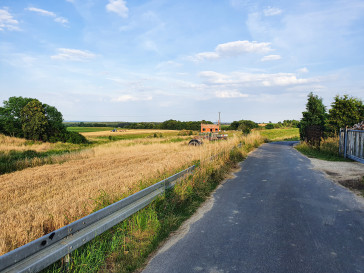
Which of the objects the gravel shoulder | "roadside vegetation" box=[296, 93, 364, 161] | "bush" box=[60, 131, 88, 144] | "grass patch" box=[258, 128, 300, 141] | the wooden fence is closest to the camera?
the gravel shoulder

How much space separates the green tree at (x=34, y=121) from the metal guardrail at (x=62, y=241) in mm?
37823

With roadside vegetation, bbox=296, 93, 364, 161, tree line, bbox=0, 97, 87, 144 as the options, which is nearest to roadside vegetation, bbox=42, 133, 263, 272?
roadside vegetation, bbox=296, 93, 364, 161

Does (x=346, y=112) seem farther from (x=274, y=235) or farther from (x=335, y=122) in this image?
(x=274, y=235)

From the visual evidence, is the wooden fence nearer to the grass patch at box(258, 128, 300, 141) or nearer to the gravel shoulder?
the gravel shoulder

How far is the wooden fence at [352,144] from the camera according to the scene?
12383 millimetres

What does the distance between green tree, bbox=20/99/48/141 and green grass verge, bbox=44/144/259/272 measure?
120 ft

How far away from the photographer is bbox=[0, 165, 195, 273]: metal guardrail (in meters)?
2.32

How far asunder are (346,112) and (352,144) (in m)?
7.02

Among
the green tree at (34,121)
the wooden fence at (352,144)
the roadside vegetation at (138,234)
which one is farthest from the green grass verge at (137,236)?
the green tree at (34,121)

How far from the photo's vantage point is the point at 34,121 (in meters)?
35.3

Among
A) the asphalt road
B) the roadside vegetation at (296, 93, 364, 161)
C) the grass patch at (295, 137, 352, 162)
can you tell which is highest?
the roadside vegetation at (296, 93, 364, 161)

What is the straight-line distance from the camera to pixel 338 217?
16.0ft

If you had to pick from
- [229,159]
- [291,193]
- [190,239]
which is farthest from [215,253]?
[229,159]

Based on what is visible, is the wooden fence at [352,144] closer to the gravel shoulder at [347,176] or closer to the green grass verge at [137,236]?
the gravel shoulder at [347,176]
